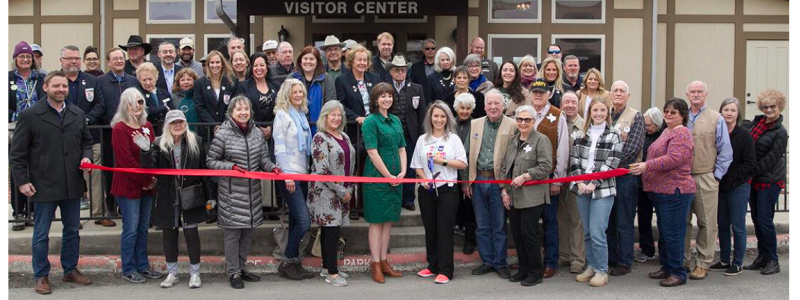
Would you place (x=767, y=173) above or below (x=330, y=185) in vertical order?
above

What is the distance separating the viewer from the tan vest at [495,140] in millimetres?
7008

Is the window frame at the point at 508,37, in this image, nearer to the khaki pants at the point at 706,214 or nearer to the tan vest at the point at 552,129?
the tan vest at the point at 552,129

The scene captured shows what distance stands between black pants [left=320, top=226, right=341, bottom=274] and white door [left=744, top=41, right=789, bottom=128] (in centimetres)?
1007

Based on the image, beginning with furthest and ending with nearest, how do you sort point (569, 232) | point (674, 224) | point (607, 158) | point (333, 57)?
1. point (333, 57)
2. point (569, 232)
3. point (674, 224)
4. point (607, 158)

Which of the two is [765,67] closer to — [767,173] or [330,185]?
[767,173]

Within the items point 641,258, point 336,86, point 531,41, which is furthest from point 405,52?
point 641,258

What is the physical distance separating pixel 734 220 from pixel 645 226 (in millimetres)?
865

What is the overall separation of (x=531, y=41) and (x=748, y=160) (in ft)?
22.9

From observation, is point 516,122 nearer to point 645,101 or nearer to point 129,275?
point 129,275

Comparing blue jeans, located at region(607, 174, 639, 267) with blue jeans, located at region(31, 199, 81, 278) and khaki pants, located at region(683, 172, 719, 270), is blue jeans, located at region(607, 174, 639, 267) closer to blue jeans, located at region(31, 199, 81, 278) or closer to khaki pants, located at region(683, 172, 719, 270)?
khaki pants, located at region(683, 172, 719, 270)

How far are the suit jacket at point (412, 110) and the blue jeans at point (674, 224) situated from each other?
256 cm

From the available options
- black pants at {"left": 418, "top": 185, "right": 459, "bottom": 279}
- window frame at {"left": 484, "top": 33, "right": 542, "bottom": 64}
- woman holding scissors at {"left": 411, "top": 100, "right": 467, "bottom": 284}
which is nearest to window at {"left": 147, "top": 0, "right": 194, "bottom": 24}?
window frame at {"left": 484, "top": 33, "right": 542, "bottom": 64}

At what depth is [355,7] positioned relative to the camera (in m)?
12.3

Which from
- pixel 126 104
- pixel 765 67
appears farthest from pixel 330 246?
pixel 765 67
